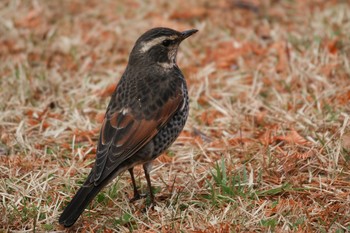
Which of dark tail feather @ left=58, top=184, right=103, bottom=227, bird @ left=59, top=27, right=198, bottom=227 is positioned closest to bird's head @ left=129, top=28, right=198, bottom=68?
bird @ left=59, top=27, right=198, bottom=227

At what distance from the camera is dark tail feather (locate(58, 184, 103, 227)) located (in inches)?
213

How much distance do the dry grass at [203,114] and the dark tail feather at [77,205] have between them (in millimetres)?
308

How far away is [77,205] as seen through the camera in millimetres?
5465

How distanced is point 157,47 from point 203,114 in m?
1.65

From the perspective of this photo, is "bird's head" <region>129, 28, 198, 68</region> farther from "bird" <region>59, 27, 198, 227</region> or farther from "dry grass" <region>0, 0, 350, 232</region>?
"dry grass" <region>0, 0, 350, 232</region>

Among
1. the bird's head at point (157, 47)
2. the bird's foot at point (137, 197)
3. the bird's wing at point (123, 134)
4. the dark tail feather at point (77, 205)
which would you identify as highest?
the bird's head at point (157, 47)

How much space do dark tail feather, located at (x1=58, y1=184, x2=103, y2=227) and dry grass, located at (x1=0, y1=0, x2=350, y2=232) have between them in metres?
0.31

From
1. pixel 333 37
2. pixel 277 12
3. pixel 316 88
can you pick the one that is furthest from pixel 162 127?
pixel 277 12

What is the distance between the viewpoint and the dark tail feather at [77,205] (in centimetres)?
541

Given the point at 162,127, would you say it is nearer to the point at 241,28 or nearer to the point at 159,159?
the point at 159,159

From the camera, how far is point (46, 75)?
29.7ft

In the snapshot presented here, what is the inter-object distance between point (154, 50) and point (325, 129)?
226 centimetres

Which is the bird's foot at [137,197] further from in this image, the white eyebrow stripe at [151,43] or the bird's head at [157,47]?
the white eyebrow stripe at [151,43]

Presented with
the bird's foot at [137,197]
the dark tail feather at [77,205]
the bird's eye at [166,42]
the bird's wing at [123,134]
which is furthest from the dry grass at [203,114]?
the bird's eye at [166,42]
